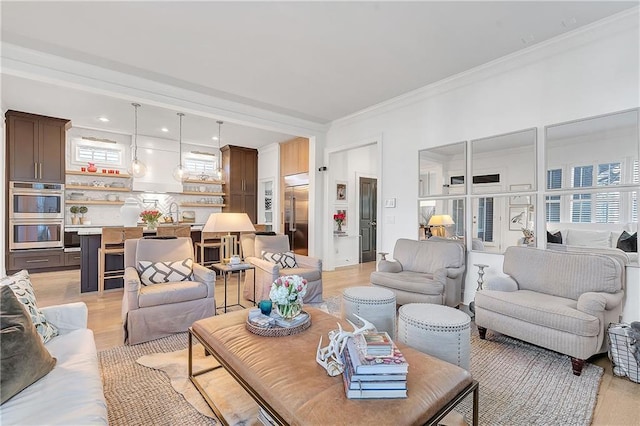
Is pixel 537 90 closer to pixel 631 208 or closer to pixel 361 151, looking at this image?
pixel 631 208

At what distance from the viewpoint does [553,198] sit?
310cm

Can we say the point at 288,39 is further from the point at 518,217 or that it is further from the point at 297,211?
the point at 297,211

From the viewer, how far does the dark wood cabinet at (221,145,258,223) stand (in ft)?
25.5

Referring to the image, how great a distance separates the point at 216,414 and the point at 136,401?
0.56m

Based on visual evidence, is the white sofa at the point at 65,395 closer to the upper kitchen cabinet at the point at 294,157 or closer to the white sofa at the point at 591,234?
the white sofa at the point at 591,234

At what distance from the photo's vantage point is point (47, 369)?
4.69 ft

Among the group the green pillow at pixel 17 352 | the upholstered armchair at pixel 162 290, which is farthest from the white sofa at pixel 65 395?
the upholstered armchair at pixel 162 290

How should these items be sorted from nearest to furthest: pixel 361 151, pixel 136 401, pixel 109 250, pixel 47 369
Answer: pixel 47 369, pixel 136 401, pixel 109 250, pixel 361 151

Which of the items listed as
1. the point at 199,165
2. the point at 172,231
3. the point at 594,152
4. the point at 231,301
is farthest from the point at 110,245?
the point at 594,152

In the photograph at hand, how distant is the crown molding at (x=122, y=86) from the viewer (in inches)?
129

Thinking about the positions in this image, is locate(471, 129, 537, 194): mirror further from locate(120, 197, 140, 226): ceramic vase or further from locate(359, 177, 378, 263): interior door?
locate(120, 197, 140, 226): ceramic vase

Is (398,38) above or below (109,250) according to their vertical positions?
above

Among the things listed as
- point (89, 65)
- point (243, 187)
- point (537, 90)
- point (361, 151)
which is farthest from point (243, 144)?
point (537, 90)

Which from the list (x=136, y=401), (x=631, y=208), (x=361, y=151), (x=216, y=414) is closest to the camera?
(x=216, y=414)
